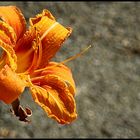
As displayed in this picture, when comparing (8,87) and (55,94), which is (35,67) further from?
(8,87)

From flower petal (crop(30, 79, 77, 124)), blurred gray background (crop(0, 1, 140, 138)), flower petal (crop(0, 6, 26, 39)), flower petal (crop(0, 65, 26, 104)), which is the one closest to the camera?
flower petal (crop(0, 65, 26, 104))

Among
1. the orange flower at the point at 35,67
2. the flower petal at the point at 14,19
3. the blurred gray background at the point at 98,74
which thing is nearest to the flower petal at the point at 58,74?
the orange flower at the point at 35,67

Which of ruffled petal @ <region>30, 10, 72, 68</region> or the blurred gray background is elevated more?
ruffled petal @ <region>30, 10, 72, 68</region>

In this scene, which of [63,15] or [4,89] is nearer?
[4,89]

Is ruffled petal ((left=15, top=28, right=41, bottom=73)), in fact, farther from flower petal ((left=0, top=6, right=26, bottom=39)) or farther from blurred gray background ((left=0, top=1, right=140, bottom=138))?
blurred gray background ((left=0, top=1, right=140, bottom=138))

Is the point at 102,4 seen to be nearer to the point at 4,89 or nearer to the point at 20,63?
the point at 20,63

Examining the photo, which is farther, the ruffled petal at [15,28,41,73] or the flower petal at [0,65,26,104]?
the ruffled petal at [15,28,41,73]

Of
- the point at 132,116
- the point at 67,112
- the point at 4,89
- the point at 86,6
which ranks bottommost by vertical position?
the point at 132,116

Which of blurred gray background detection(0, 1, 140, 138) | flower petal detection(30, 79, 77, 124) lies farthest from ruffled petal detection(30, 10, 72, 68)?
blurred gray background detection(0, 1, 140, 138)

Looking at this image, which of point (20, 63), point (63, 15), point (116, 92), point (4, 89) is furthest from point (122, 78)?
point (4, 89)

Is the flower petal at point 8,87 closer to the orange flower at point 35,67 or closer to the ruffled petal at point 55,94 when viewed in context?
the orange flower at point 35,67
